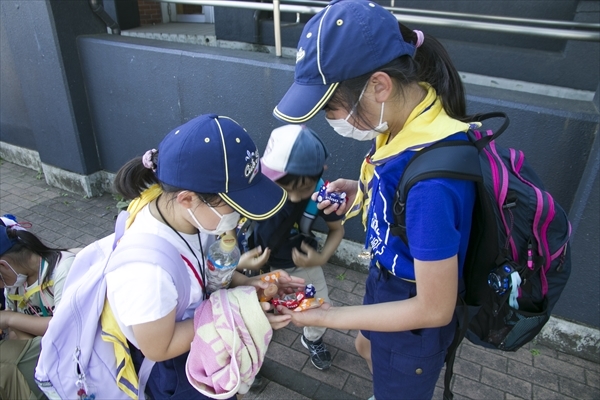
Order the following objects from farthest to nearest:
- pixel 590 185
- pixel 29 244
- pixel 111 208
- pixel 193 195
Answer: pixel 111 208 < pixel 590 185 < pixel 29 244 < pixel 193 195

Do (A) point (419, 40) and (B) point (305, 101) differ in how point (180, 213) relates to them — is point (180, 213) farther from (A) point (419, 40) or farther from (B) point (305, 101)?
(A) point (419, 40)

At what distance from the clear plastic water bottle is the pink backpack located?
0.50ft

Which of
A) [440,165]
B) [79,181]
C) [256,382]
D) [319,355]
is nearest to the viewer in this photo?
[440,165]

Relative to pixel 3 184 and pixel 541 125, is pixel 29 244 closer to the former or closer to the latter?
pixel 541 125

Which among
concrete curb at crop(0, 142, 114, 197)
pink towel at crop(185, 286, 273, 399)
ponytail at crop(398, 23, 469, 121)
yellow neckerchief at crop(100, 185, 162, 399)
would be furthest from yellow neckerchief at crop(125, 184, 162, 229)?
concrete curb at crop(0, 142, 114, 197)

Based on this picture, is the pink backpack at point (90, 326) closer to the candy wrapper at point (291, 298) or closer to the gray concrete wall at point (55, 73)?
the candy wrapper at point (291, 298)

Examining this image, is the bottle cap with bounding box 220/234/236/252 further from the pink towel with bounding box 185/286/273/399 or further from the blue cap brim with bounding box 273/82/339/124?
the blue cap brim with bounding box 273/82/339/124

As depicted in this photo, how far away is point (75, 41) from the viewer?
438cm

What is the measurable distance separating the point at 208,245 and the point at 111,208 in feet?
11.2

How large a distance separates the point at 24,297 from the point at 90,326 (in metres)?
0.95

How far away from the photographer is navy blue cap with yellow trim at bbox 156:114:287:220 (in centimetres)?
137

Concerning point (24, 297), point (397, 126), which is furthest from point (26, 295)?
point (397, 126)

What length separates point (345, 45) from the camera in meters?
1.19

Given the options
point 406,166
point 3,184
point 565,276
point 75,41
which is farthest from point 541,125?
point 3,184
